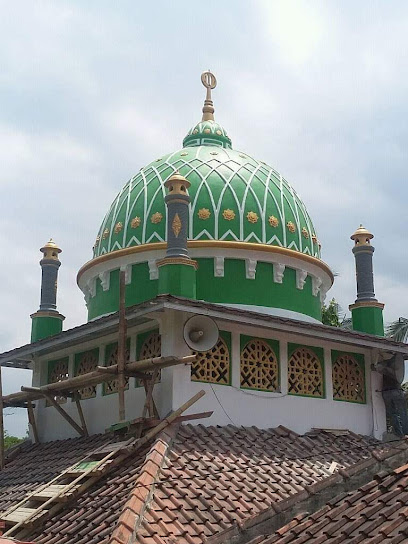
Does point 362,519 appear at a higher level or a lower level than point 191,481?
lower

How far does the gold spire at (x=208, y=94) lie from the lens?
18000mm

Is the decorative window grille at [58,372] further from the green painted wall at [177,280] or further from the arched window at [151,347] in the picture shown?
the green painted wall at [177,280]

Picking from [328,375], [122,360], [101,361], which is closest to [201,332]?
[122,360]

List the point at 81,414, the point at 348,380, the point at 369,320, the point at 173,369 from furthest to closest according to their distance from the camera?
the point at 369,320, the point at 348,380, the point at 81,414, the point at 173,369

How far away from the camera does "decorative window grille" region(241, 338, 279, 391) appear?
12773mm

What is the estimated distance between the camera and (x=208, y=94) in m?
18.3

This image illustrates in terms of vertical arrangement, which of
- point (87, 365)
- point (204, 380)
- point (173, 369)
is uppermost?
point (87, 365)

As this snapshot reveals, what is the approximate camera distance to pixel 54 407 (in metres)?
14.5

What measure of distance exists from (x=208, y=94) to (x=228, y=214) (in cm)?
471

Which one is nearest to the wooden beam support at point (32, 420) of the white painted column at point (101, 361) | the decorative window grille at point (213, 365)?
the white painted column at point (101, 361)

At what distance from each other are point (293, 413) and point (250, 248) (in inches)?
128

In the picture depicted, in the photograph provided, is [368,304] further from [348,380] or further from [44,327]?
[44,327]

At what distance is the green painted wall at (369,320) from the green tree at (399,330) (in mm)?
11243

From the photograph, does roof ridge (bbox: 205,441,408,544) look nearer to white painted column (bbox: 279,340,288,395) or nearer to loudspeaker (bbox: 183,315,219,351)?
loudspeaker (bbox: 183,315,219,351)
